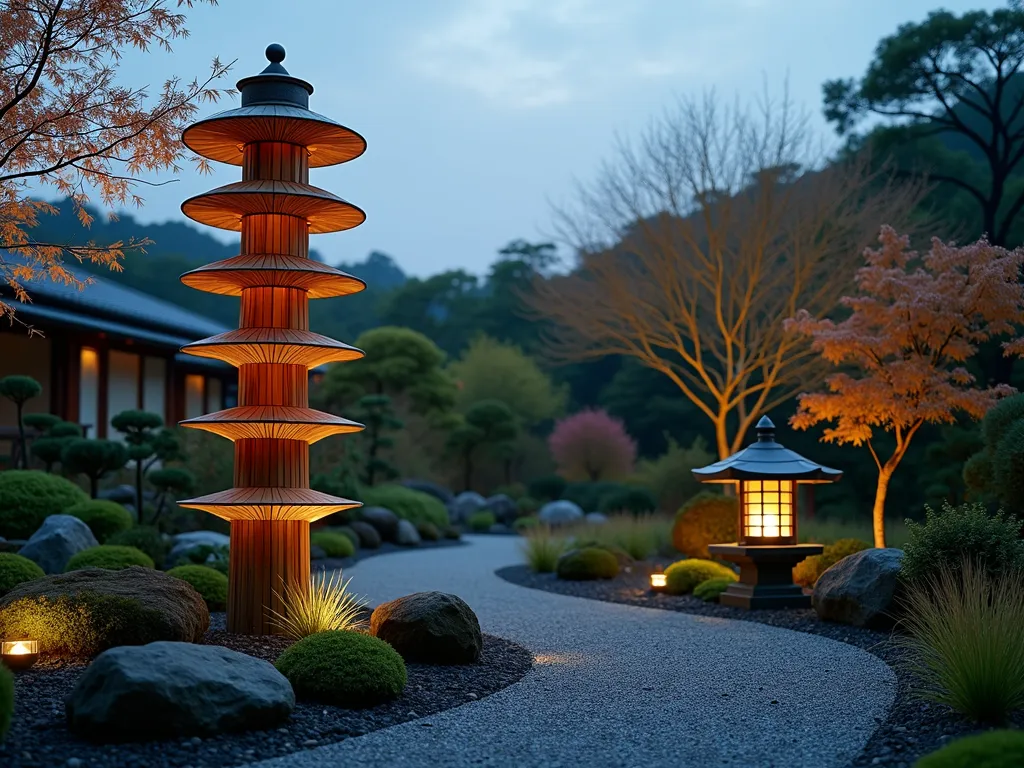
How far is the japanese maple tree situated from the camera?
33.3ft

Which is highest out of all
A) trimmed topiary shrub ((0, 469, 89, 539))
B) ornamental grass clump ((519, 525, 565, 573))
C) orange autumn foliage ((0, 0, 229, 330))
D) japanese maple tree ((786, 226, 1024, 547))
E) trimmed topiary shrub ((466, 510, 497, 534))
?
orange autumn foliage ((0, 0, 229, 330))

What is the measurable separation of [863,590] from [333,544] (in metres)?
8.58

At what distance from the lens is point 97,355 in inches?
701

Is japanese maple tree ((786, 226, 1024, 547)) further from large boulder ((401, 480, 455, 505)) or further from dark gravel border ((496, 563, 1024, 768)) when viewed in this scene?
large boulder ((401, 480, 455, 505))

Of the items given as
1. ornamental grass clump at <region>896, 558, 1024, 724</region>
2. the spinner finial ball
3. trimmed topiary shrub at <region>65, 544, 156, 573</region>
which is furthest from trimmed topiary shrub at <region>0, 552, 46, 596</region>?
ornamental grass clump at <region>896, 558, 1024, 724</region>

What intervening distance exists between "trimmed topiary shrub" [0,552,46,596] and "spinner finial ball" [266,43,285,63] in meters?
4.38

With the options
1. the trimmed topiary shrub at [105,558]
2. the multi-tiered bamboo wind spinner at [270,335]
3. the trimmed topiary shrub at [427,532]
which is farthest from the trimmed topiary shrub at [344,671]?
the trimmed topiary shrub at [427,532]

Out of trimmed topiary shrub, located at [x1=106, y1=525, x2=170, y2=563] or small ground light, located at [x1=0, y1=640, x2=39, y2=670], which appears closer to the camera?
small ground light, located at [x1=0, y1=640, x2=39, y2=670]

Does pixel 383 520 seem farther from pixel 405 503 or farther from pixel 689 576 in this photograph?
pixel 689 576

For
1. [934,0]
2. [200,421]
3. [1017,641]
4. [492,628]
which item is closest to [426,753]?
[1017,641]

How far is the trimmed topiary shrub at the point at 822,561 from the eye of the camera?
10.4m

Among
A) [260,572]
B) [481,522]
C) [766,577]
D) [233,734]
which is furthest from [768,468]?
[481,522]

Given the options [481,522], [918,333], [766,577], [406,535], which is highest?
[918,333]

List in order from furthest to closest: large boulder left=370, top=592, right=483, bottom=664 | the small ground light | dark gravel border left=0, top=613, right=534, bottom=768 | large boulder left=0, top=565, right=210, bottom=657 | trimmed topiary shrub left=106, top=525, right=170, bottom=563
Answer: trimmed topiary shrub left=106, top=525, right=170, bottom=563, large boulder left=370, top=592, right=483, bottom=664, large boulder left=0, top=565, right=210, bottom=657, the small ground light, dark gravel border left=0, top=613, right=534, bottom=768
